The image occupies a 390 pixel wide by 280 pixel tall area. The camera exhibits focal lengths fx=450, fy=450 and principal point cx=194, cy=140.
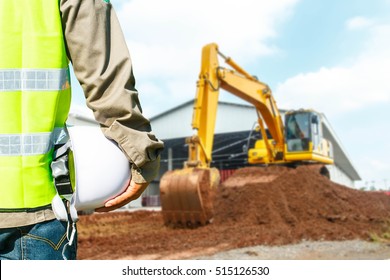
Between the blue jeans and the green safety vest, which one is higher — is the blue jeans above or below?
below

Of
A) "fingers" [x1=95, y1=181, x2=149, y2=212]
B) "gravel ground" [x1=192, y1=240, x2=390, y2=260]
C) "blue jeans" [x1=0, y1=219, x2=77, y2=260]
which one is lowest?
"gravel ground" [x1=192, y1=240, x2=390, y2=260]

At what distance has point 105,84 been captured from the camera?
58.0 inches

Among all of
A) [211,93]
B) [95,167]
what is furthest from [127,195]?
[211,93]

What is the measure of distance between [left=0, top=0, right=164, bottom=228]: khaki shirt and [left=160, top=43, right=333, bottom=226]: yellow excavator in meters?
7.78

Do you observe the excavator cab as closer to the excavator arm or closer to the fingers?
the excavator arm

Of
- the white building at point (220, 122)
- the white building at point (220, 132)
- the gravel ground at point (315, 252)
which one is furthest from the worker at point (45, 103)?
the white building at point (220, 122)

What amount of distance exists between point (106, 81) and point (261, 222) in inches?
347

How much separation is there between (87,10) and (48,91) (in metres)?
0.30

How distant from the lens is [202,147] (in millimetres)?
10047

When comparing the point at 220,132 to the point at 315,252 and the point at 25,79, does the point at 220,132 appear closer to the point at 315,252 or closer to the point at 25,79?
the point at 315,252

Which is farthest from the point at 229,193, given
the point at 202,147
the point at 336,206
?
the point at 336,206

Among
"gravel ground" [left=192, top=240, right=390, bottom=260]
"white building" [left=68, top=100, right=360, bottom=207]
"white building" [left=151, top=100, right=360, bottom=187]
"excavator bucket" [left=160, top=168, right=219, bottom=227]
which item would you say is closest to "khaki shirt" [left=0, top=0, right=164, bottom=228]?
"gravel ground" [left=192, top=240, right=390, bottom=260]

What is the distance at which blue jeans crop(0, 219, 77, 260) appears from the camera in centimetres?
142

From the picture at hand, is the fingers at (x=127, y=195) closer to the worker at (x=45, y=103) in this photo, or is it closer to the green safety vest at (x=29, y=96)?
the worker at (x=45, y=103)
